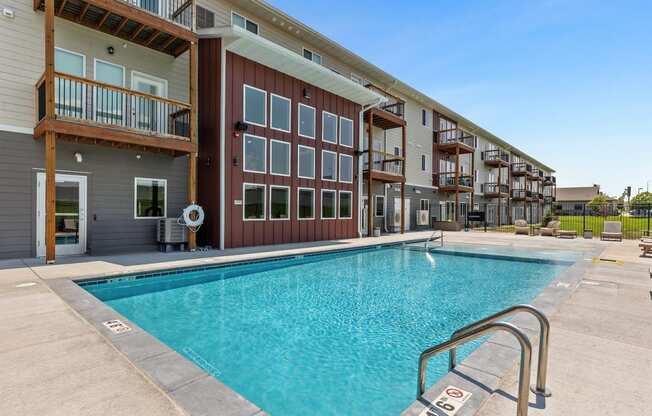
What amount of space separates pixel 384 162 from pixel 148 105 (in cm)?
1115

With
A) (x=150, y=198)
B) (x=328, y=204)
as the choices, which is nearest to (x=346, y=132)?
(x=328, y=204)

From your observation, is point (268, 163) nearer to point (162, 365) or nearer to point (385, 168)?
point (385, 168)

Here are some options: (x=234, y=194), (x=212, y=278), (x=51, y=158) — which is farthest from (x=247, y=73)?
(x=212, y=278)

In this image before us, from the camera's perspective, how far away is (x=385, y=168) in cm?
1725

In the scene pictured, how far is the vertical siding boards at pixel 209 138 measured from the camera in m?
10.5

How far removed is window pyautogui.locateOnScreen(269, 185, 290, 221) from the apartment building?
1.6 inches

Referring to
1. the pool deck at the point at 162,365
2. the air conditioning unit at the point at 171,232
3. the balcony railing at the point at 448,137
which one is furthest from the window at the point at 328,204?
the balcony railing at the point at 448,137

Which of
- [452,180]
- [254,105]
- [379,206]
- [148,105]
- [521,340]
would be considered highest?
[254,105]

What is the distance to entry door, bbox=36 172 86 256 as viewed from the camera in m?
8.17

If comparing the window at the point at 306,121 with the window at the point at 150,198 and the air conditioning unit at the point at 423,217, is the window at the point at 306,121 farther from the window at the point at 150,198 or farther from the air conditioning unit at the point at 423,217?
the air conditioning unit at the point at 423,217

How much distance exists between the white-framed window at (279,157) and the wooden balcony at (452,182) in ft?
46.1

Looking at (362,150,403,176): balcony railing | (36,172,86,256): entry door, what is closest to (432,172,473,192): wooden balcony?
(362,150,403,176): balcony railing

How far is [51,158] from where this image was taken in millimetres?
7203

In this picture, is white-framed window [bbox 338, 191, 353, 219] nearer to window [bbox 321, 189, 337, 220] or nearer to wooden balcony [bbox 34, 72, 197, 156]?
window [bbox 321, 189, 337, 220]
